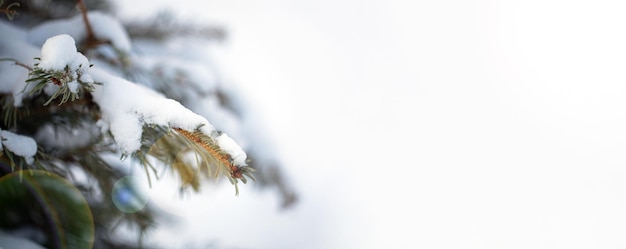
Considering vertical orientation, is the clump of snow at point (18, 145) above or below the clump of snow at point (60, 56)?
below

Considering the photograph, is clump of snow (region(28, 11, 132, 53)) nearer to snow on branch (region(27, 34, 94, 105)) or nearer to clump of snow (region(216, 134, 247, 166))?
snow on branch (region(27, 34, 94, 105))

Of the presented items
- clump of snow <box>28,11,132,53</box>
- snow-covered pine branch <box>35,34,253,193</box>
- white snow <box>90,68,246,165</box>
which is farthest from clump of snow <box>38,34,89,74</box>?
clump of snow <box>28,11,132,53</box>

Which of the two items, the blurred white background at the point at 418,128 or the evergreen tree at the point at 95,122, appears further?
the blurred white background at the point at 418,128

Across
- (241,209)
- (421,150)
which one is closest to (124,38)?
(241,209)

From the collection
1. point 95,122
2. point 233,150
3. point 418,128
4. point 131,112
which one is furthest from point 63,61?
point 418,128

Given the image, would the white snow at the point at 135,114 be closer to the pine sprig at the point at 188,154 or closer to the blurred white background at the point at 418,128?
the pine sprig at the point at 188,154

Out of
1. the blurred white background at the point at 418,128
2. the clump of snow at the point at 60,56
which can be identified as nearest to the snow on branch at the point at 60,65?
the clump of snow at the point at 60,56

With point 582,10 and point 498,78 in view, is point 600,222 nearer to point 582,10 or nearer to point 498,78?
point 498,78
